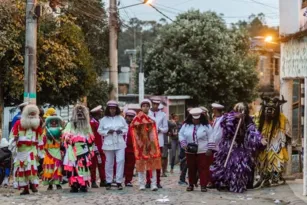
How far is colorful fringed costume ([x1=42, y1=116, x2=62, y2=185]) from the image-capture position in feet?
41.6

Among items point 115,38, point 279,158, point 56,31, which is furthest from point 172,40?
point 279,158

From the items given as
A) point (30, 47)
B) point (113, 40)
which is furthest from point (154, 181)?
point (113, 40)

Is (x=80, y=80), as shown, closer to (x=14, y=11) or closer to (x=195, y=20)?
(x=14, y=11)

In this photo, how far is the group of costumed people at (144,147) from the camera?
39.8 ft

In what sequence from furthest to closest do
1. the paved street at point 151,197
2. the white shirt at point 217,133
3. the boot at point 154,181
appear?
the white shirt at point 217,133 → the boot at point 154,181 → the paved street at point 151,197

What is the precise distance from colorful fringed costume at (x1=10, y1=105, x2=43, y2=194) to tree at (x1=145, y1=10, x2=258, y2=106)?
929 inches

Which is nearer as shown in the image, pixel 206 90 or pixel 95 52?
pixel 95 52

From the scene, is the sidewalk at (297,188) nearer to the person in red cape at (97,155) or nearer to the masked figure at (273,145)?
the masked figure at (273,145)

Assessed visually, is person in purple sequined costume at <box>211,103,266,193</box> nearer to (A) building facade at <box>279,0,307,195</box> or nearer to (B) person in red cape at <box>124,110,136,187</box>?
(A) building facade at <box>279,0,307,195</box>

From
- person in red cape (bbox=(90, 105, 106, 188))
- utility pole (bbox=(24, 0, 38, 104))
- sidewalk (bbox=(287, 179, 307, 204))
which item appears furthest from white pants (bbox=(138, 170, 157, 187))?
utility pole (bbox=(24, 0, 38, 104))

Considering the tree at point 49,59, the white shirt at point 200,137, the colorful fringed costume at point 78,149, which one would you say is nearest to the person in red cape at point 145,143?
the white shirt at point 200,137

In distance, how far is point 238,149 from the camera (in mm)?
12633

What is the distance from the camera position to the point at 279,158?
1308 centimetres

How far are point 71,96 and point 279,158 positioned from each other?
422 inches
